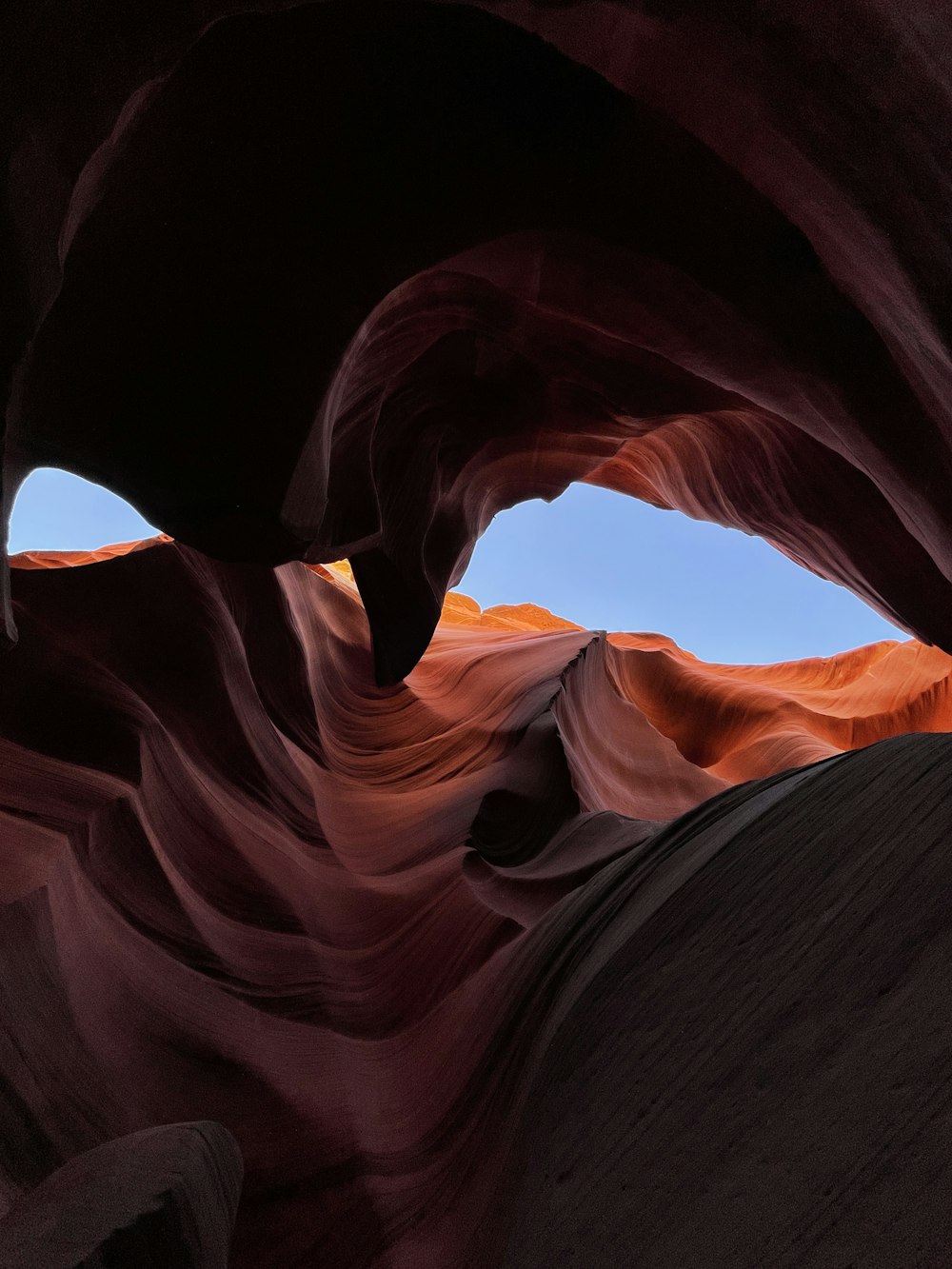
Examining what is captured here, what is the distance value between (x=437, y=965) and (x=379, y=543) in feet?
7.60

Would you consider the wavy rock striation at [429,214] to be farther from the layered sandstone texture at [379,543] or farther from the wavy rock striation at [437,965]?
the wavy rock striation at [437,965]

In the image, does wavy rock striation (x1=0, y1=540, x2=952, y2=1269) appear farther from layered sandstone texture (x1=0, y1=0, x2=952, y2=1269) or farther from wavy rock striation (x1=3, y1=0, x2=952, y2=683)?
wavy rock striation (x1=3, y1=0, x2=952, y2=683)

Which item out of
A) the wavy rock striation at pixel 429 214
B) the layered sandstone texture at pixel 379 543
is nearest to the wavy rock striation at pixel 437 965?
the layered sandstone texture at pixel 379 543

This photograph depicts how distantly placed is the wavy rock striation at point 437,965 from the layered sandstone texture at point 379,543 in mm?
13

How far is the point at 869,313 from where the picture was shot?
216cm

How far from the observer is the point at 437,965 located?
3.32 m

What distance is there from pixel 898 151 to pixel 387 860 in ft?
12.2

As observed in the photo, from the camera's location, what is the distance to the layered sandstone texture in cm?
135

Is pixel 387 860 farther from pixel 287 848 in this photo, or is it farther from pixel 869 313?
pixel 869 313

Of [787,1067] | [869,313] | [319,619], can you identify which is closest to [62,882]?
[787,1067]

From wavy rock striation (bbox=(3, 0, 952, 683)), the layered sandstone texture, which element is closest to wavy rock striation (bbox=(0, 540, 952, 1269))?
the layered sandstone texture

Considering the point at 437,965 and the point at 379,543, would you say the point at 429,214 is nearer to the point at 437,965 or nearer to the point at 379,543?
the point at 379,543

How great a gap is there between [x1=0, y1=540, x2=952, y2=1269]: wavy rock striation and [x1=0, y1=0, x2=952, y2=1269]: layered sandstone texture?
1 centimetres

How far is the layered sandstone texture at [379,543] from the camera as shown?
135 centimetres
